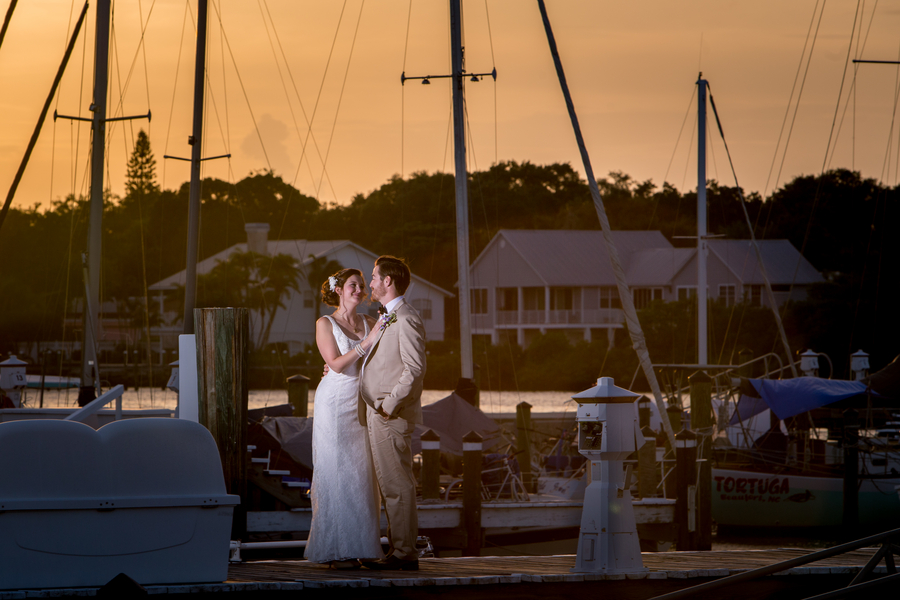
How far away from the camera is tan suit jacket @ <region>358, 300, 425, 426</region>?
6582mm

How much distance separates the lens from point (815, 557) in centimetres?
546

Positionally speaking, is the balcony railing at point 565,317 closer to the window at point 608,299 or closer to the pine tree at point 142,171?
the window at point 608,299

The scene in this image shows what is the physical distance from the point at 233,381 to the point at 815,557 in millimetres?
4248

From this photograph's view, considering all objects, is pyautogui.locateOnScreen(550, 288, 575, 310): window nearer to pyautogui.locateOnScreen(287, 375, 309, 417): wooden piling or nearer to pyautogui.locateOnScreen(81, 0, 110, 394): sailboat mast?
pyautogui.locateOnScreen(81, 0, 110, 394): sailboat mast

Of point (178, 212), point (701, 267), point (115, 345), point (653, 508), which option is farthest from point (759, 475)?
point (178, 212)

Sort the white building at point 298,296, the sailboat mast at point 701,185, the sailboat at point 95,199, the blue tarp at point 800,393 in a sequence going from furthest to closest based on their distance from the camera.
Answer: the white building at point 298,296 → the sailboat mast at point 701,185 → the sailboat at point 95,199 → the blue tarp at point 800,393

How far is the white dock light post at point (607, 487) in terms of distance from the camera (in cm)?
673

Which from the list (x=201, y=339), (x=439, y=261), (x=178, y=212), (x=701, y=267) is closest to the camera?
(x=201, y=339)

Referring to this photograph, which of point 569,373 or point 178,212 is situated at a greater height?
point 178,212

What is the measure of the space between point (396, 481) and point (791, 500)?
14.9 meters

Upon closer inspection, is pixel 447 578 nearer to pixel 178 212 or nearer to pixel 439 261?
pixel 439 261

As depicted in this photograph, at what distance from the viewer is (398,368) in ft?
21.9

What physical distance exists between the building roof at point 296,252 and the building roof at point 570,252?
618 centimetres

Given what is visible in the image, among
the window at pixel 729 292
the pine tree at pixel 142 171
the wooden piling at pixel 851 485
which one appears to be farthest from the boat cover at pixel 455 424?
the pine tree at pixel 142 171
